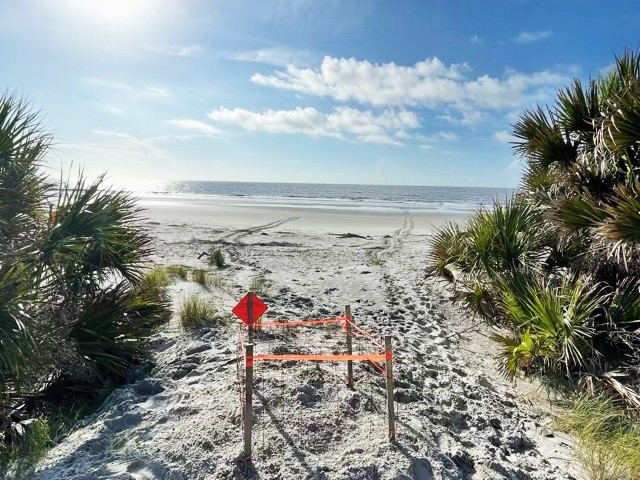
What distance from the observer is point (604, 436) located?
3617mm

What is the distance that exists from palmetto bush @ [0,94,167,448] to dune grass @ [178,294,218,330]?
1.12 meters

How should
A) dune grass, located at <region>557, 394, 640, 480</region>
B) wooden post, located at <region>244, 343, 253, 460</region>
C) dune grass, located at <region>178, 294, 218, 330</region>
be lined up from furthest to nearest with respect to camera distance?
1. dune grass, located at <region>178, 294, 218, 330</region>
2. dune grass, located at <region>557, 394, 640, 480</region>
3. wooden post, located at <region>244, 343, 253, 460</region>

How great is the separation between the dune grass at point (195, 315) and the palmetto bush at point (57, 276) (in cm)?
112

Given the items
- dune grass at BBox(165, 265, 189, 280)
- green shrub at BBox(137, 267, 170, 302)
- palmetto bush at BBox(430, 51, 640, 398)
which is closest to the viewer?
palmetto bush at BBox(430, 51, 640, 398)

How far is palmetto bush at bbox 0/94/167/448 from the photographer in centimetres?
340

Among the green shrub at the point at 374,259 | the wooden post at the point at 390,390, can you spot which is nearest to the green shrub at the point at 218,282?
the green shrub at the point at 374,259

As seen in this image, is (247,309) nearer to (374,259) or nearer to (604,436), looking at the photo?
(604,436)

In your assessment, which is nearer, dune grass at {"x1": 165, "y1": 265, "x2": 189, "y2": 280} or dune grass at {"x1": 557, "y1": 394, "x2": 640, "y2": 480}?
dune grass at {"x1": 557, "y1": 394, "x2": 640, "y2": 480}

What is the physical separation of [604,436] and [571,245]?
271 cm

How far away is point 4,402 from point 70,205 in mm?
1721

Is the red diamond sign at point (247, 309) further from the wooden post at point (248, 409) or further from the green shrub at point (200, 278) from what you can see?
the green shrub at point (200, 278)

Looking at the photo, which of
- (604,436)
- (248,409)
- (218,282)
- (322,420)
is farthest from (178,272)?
(604,436)

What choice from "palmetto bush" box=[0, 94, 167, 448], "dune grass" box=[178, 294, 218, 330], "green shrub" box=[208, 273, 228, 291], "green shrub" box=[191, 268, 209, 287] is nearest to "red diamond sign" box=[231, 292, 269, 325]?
"palmetto bush" box=[0, 94, 167, 448]

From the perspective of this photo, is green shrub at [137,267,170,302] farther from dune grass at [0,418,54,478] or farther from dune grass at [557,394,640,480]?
dune grass at [557,394,640,480]
